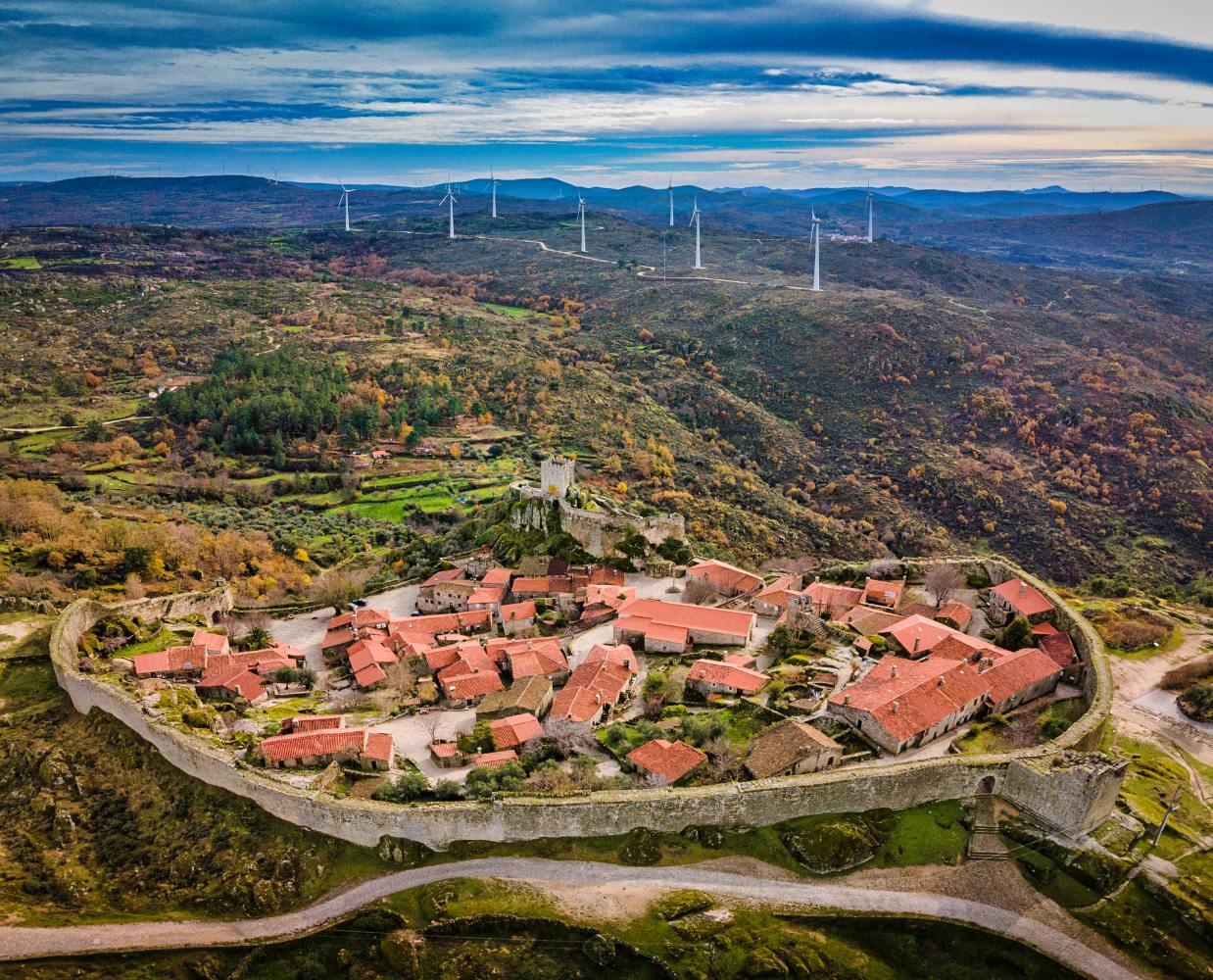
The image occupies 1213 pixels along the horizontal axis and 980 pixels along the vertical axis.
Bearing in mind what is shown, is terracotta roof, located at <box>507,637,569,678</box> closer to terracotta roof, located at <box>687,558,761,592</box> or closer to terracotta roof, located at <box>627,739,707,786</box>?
terracotta roof, located at <box>627,739,707,786</box>

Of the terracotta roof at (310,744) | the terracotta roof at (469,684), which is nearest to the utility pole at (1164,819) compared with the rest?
the terracotta roof at (469,684)

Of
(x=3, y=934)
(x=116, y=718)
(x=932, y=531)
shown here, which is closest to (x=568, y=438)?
(x=932, y=531)

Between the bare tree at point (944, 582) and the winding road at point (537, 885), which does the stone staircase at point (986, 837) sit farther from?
the bare tree at point (944, 582)

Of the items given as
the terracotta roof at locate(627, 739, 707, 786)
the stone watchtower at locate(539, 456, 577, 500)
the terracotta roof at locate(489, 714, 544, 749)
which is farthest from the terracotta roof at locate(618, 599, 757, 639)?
the stone watchtower at locate(539, 456, 577, 500)

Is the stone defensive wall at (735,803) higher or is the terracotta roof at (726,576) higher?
the stone defensive wall at (735,803)

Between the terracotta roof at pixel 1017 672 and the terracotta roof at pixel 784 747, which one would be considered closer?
the terracotta roof at pixel 784 747
